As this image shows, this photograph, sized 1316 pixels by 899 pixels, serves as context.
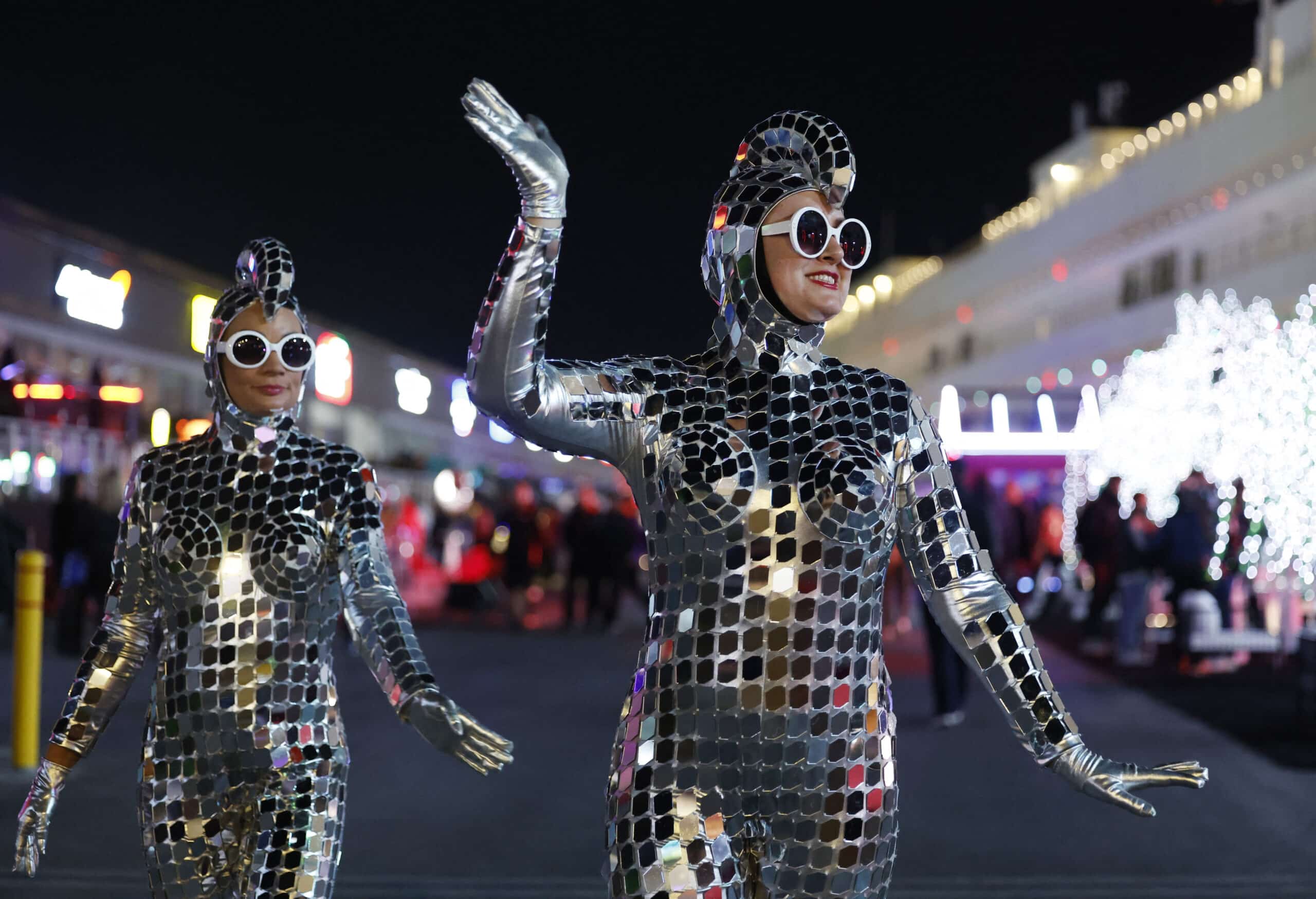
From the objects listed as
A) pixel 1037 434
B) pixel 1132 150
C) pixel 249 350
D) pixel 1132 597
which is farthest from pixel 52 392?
pixel 1132 150

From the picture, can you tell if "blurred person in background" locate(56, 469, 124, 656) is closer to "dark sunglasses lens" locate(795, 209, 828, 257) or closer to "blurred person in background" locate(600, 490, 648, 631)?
"blurred person in background" locate(600, 490, 648, 631)

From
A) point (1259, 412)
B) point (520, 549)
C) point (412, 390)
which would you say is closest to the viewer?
point (1259, 412)

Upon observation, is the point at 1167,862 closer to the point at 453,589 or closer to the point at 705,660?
the point at 705,660

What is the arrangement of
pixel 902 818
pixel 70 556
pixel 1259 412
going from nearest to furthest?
pixel 902 818 < pixel 1259 412 < pixel 70 556

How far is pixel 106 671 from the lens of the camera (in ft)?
11.5

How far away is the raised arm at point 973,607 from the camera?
2762 mm

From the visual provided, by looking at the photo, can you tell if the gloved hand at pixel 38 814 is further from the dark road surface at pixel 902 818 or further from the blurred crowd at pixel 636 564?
the blurred crowd at pixel 636 564

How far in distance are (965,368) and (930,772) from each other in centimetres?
6307

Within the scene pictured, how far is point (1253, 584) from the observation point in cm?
1702

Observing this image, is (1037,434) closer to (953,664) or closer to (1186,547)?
(1186,547)

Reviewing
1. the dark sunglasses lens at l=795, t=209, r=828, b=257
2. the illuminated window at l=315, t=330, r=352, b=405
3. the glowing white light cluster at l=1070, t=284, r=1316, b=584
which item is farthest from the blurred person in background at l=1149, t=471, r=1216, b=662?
the illuminated window at l=315, t=330, r=352, b=405

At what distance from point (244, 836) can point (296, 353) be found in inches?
41.1

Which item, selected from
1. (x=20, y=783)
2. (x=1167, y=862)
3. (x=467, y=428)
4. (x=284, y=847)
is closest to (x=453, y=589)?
(x=467, y=428)

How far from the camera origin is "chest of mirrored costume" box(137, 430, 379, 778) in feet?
11.0
